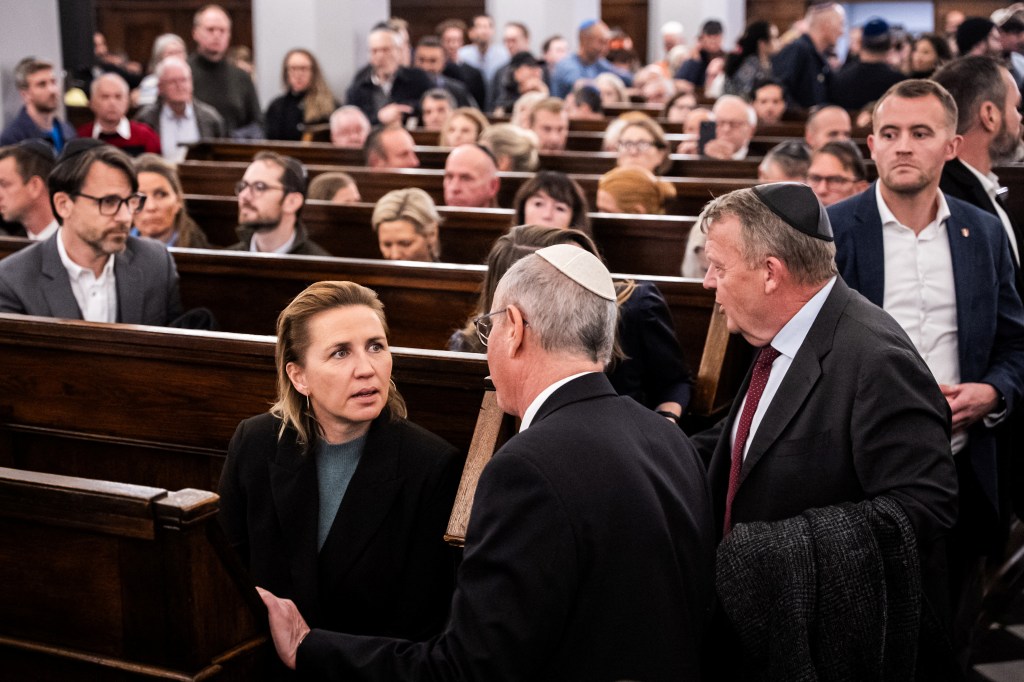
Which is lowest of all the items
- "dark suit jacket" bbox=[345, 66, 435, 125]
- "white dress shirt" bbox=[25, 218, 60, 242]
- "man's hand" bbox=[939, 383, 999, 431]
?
"man's hand" bbox=[939, 383, 999, 431]

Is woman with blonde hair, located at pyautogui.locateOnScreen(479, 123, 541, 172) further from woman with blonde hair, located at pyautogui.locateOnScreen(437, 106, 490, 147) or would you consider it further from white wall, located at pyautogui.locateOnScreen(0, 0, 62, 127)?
white wall, located at pyautogui.locateOnScreen(0, 0, 62, 127)

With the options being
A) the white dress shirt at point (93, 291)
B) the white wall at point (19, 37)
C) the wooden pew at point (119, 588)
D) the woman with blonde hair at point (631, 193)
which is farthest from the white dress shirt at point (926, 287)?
the white wall at point (19, 37)

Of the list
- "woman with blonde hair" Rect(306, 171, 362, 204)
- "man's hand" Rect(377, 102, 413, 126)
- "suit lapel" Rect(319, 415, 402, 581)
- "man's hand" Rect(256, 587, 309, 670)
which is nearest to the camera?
"man's hand" Rect(256, 587, 309, 670)

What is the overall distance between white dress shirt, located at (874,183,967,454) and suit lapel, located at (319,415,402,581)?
136cm

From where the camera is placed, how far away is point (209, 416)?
321 cm

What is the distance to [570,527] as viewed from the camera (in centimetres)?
171

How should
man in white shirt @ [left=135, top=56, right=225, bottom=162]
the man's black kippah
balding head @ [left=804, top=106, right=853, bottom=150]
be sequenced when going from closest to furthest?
1. the man's black kippah
2. balding head @ [left=804, top=106, right=853, bottom=150]
3. man in white shirt @ [left=135, top=56, right=225, bottom=162]

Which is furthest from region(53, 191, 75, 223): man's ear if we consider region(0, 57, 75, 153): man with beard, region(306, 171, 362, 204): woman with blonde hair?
region(0, 57, 75, 153): man with beard

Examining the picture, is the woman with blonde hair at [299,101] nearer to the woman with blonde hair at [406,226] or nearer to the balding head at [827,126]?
the balding head at [827,126]

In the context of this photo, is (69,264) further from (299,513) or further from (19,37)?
(19,37)

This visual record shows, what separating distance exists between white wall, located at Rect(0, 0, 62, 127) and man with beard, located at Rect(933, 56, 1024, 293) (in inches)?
240

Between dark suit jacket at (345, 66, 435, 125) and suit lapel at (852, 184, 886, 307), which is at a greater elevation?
dark suit jacket at (345, 66, 435, 125)

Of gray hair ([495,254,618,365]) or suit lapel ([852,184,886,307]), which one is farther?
suit lapel ([852,184,886,307])

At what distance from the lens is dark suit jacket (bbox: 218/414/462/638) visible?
2.38 m
